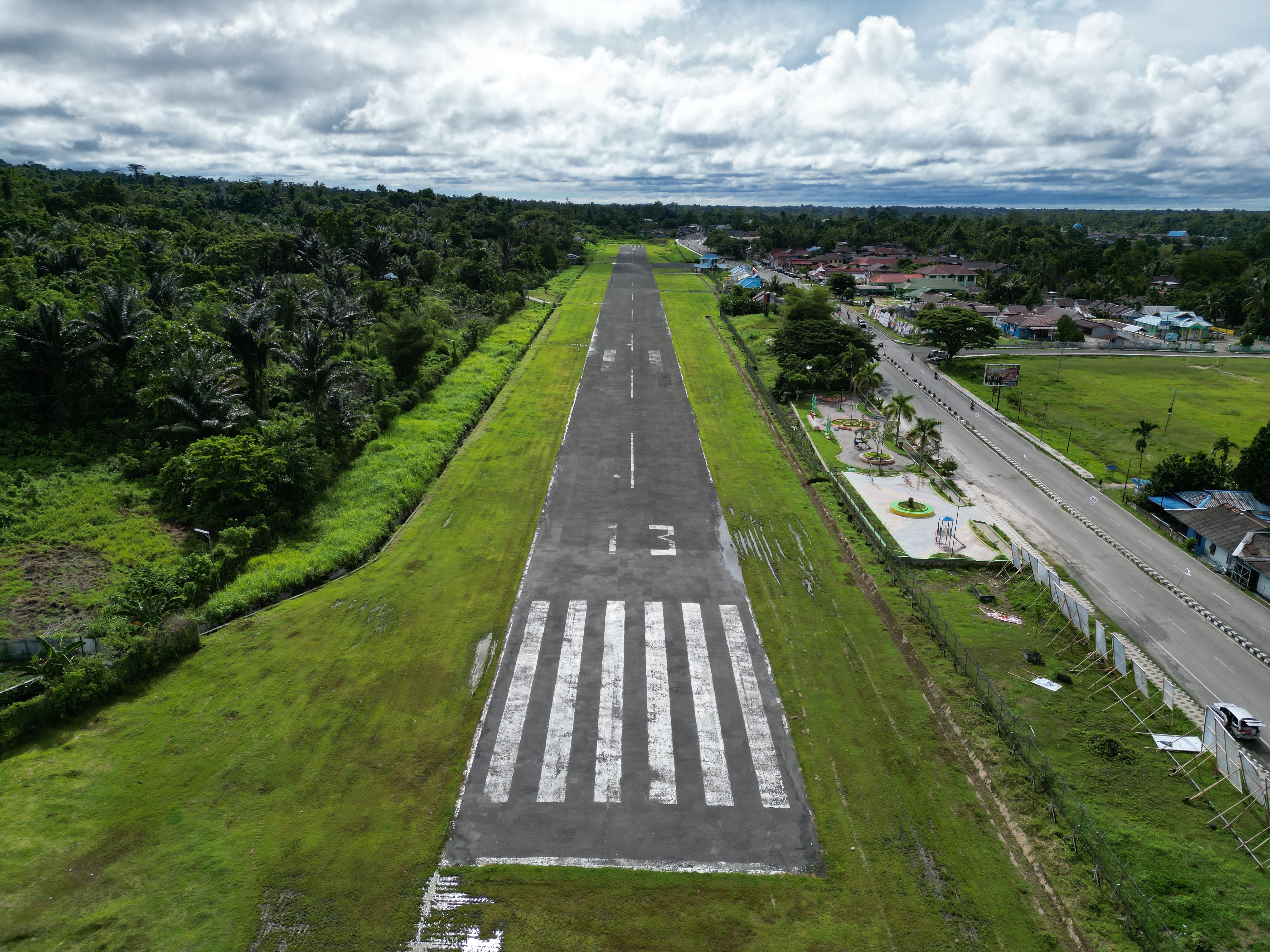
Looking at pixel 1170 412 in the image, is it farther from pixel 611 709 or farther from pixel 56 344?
pixel 56 344

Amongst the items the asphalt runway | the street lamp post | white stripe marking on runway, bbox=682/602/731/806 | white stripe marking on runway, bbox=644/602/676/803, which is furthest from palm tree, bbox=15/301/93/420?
white stripe marking on runway, bbox=682/602/731/806

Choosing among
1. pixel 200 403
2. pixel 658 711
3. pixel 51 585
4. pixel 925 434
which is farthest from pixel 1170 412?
pixel 51 585

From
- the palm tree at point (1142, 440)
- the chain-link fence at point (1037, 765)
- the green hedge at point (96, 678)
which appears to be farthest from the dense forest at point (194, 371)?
the chain-link fence at point (1037, 765)

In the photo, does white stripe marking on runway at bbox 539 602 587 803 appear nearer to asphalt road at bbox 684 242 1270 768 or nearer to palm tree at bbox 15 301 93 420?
asphalt road at bbox 684 242 1270 768

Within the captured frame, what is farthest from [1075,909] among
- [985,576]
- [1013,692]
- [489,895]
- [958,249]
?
[958,249]

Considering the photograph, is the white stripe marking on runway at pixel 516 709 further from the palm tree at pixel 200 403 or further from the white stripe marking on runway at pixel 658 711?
the palm tree at pixel 200 403

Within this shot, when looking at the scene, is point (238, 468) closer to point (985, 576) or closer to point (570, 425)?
point (570, 425)
